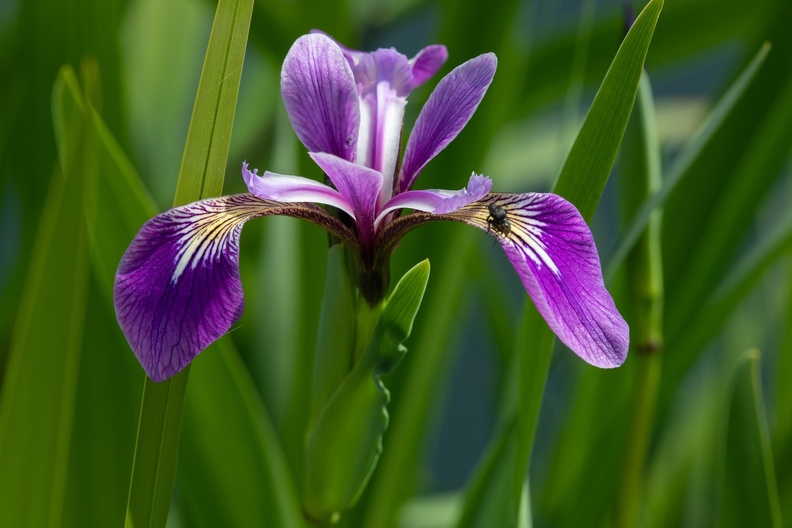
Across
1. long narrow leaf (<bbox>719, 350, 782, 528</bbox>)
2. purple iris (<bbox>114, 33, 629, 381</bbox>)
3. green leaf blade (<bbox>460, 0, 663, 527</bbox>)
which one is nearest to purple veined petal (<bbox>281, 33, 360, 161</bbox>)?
purple iris (<bbox>114, 33, 629, 381</bbox>)

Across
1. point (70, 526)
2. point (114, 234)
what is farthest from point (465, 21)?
point (70, 526)

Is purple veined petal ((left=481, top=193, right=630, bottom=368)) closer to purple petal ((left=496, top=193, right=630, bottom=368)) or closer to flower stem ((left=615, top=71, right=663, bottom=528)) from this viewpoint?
purple petal ((left=496, top=193, right=630, bottom=368))

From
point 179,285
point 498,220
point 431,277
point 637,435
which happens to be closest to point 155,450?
point 179,285

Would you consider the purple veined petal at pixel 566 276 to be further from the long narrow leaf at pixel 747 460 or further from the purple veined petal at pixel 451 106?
the long narrow leaf at pixel 747 460

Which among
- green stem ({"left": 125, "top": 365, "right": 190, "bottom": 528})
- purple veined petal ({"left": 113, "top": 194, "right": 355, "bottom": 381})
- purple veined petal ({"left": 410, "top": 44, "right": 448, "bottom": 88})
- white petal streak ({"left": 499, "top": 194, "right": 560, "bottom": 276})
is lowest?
green stem ({"left": 125, "top": 365, "right": 190, "bottom": 528})

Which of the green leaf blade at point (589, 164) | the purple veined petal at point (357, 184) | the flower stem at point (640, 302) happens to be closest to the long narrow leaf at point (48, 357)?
the purple veined petal at point (357, 184)

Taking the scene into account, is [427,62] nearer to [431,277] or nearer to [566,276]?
[566,276]
